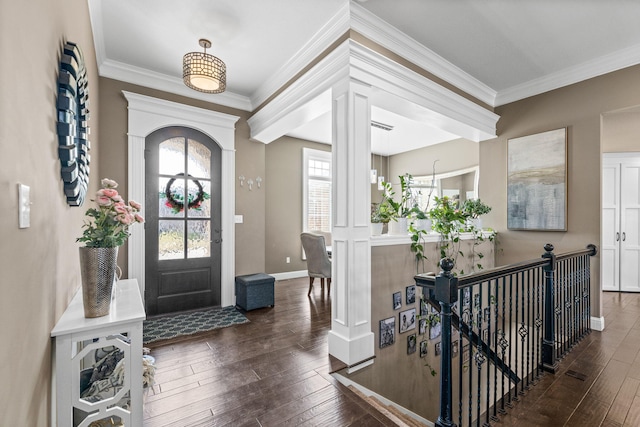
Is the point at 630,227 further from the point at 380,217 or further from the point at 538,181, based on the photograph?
the point at 380,217

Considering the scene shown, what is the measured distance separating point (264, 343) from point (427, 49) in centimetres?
340

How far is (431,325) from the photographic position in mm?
3252

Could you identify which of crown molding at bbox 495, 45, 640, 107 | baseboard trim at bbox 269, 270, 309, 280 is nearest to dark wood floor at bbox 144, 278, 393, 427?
baseboard trim at bbox 269, 270, 309, 280

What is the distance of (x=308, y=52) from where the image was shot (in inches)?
113

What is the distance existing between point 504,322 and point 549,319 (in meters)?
1.23

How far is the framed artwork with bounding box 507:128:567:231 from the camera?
11.6ft

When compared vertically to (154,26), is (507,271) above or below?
below

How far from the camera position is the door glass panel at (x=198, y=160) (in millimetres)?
3676

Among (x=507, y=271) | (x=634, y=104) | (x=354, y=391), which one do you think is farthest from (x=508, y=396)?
(x=634, y=104)

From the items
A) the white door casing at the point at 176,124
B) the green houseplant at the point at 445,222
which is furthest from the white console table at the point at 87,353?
the green houseplant at the point at 445,222

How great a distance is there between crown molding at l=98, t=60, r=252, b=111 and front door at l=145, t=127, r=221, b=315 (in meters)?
0.48

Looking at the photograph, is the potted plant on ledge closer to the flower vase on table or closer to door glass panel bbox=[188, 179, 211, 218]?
door glass panel bbox=[188, 179, 211, 218]

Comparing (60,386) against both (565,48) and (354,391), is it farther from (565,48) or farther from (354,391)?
(565,48)

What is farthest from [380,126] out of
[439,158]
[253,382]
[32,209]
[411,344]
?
[32,209]
